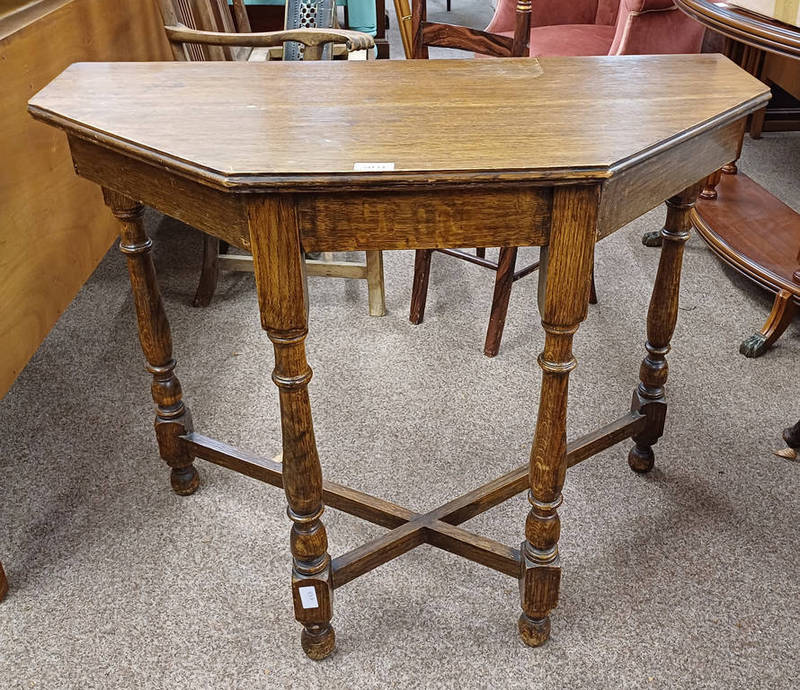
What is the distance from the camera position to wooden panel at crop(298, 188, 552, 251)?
3.49 ft

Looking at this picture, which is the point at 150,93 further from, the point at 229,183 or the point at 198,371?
the point at 198,371

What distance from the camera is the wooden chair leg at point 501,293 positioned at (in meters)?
2.25

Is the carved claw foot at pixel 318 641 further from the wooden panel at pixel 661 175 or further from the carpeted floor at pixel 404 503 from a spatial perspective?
the wooden panel at pixel 661 175

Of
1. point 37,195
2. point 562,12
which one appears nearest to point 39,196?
point 37,195

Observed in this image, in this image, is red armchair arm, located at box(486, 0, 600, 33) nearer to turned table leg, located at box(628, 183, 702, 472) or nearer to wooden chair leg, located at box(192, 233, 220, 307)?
wooden chair leg, located at box(192, 233, 220, 307)

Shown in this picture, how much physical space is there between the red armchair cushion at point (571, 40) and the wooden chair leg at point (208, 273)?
1.43m

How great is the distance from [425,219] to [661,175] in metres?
0.37

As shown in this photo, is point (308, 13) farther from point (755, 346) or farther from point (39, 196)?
point (755, 346)

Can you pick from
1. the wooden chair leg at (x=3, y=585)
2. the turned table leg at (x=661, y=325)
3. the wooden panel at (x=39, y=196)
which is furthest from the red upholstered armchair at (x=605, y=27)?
the wooden chair leg at (x=3, y=585)

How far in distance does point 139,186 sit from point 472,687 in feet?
3.30

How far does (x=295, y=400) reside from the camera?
125cm

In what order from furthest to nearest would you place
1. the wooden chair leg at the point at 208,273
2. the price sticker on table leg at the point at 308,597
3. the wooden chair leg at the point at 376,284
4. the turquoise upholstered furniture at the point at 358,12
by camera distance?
the turquoise upholstered furniture at the point at 358,12 → the wooden chair leg at the point at 208,273 → the wooden chair leg at the point at 376,284 → the price sticker on table leg at the point at 308,597

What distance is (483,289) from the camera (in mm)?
2684

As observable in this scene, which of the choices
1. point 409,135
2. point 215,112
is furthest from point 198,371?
point 409,135
